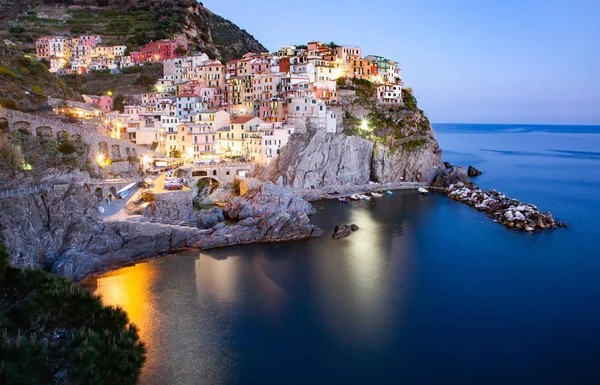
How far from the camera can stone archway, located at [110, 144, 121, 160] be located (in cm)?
2991

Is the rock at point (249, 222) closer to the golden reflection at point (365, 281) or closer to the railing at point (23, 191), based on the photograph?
the golden reflection at point (365, 281)

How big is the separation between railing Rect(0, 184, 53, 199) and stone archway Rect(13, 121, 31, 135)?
4.76 meters

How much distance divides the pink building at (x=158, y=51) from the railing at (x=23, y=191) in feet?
118

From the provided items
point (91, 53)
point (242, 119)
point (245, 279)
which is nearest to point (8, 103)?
point (242, 119)

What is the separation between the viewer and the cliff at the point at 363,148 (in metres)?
36.2

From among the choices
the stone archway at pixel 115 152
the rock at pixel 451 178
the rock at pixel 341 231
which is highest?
the stone archway at pixel 115 152

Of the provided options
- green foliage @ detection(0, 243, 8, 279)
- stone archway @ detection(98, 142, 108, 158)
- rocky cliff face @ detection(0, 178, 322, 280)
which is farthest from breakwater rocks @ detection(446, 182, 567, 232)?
green foliage @ detection(0, 243, 8, 279)

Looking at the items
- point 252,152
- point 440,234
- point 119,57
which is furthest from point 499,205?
point 119,57

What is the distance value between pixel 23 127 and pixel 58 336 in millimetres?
22090

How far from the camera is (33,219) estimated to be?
19828mm

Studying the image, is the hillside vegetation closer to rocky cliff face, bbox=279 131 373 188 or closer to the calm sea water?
rocky cliff face, bbox=279 131 373 188

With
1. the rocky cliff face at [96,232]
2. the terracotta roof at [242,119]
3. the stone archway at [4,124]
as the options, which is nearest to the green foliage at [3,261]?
the rocky cliff face at [96,232]

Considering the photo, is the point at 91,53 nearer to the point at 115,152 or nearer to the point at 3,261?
the point at 115,152

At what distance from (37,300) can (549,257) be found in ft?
81.5
